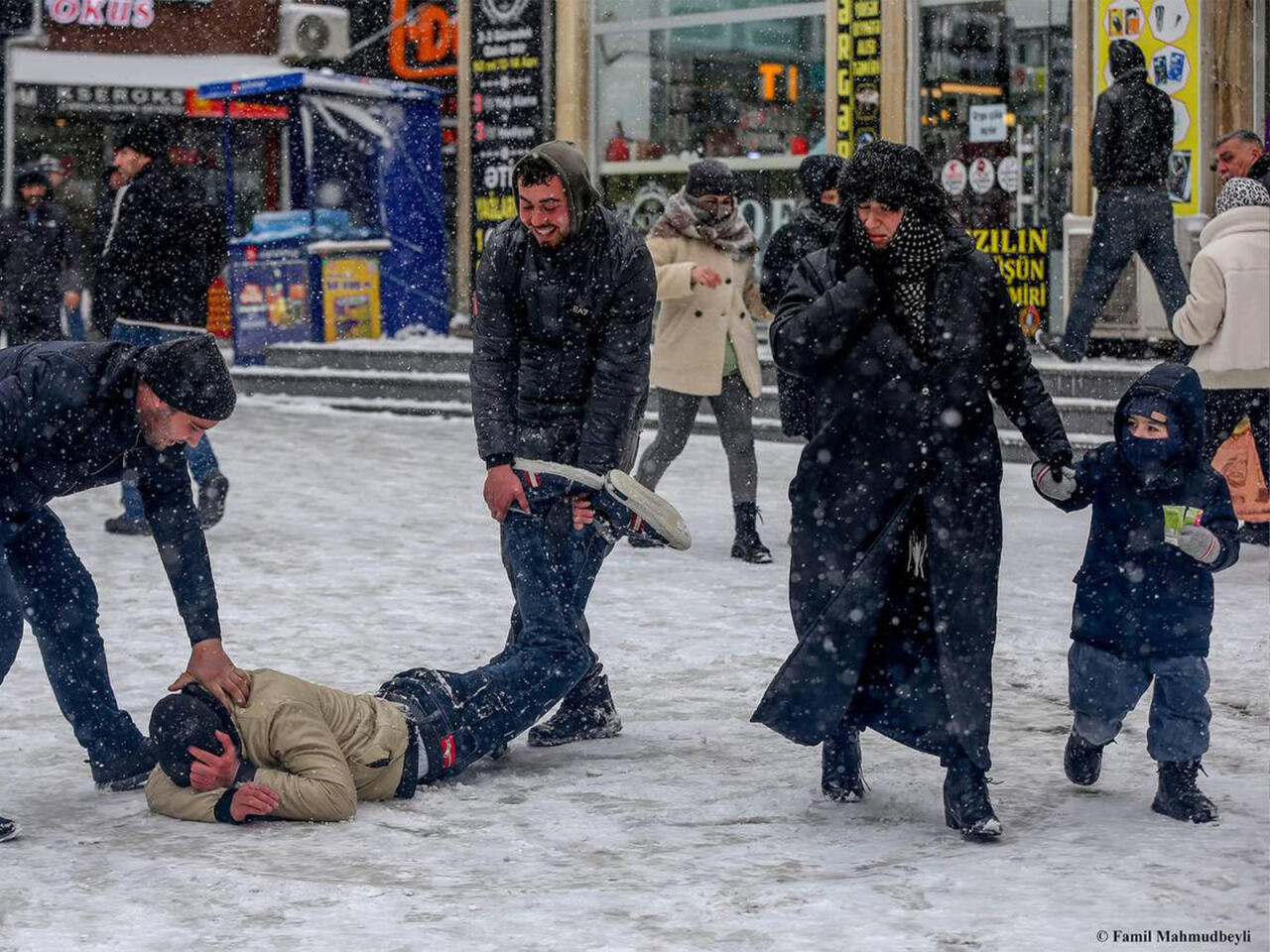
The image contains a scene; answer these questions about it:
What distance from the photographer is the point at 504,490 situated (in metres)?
5.47

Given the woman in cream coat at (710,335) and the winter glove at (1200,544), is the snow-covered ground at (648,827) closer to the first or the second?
the winter glove at (1200,544)

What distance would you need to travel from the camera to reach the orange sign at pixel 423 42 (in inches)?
809

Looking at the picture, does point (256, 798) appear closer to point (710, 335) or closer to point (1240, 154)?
point (710, 335)

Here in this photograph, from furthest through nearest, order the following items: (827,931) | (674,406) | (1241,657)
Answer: (674,406) → (1241,657) → (827,931)

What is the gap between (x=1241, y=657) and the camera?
6965 mm

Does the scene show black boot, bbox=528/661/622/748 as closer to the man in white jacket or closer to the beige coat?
the beige coat

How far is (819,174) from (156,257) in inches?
136

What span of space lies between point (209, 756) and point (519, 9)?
14.1 metres

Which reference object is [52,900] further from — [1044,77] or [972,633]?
[1044,77]

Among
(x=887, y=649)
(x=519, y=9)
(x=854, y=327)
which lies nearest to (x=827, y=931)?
(x=887, y=649)

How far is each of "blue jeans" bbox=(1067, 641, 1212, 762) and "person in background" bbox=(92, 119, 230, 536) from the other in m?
5.65

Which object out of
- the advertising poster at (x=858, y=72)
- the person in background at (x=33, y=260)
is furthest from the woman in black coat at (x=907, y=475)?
the advertising poster at (x=858, y=72)

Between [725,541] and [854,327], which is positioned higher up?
[854,327]

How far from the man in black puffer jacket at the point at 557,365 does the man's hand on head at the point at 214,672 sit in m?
0.97
